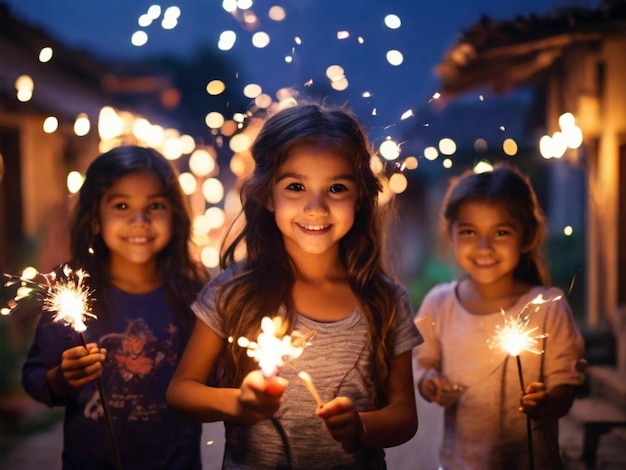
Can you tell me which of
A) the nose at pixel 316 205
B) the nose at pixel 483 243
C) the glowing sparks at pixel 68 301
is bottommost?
the glowing sparks at pixel 68 301

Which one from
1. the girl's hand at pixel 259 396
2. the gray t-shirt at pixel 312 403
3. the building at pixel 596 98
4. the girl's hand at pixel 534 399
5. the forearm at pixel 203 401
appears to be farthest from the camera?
the building at pixel 596 98

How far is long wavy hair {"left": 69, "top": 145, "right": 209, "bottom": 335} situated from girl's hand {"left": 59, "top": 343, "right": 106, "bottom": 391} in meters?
0.65

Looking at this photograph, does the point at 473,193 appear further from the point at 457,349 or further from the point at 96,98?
the point at 96,98

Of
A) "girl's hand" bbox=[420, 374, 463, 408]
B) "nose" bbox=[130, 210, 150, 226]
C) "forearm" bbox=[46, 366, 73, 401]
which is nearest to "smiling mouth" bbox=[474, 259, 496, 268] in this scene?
"girl's hand" bbox=[420, 374, 463, 408]

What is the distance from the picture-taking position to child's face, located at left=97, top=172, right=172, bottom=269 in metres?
3.25

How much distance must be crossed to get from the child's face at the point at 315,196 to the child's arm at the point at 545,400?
0.92m

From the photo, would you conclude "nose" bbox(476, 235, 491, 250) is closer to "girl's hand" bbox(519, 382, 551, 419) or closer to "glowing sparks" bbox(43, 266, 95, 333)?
"girl's hand" bbox(519, 382, 551, 419)

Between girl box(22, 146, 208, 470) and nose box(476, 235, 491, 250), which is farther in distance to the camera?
nose box(476, 235, 491, 250)

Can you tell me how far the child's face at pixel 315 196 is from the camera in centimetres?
254

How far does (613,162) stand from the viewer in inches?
252

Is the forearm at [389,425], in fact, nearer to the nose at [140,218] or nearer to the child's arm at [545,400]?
the child's arm at [545,400]

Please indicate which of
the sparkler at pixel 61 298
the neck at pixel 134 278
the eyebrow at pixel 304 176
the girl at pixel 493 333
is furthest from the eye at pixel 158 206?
the girl at pixel 493 333

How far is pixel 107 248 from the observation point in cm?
345

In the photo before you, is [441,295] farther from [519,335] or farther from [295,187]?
[295,187]
